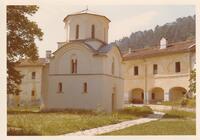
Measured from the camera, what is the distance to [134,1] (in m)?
9.89

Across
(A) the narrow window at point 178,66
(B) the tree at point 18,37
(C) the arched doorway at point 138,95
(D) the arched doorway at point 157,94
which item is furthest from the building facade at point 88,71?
(B) the tree at point 18,37

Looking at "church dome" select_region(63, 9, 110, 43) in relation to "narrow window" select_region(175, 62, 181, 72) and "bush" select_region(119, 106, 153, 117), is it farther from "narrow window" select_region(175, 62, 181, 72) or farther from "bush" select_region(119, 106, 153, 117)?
"narrow window" select_region(175, 62, 181, 72)

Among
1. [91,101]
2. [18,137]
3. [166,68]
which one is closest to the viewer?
[18,137]

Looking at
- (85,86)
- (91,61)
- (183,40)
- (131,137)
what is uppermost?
(183,40)

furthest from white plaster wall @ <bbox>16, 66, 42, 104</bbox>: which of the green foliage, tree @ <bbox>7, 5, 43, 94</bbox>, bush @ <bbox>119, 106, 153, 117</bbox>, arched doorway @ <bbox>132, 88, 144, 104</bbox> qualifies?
arched doorway @ <bbox>132, 88, 144, 104</bbox>

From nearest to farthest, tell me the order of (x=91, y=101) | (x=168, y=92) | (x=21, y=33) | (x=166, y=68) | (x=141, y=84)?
(x=21, y=33) < (x=91, y=101) < (x=168, y=92) < (x=166, y=68) < (x=141, y=84)

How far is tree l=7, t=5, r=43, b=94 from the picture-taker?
1047 centimetres

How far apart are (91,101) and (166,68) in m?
5.98

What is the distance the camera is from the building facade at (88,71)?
16.4m

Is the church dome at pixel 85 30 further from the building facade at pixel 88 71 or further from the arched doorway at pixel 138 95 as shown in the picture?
the arched doorway at pixel 138 95

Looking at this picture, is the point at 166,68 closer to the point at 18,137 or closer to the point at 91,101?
the point at 91,101

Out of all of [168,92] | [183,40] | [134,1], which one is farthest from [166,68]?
[134,1]

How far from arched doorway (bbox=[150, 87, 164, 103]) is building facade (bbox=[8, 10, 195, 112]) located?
0.31m

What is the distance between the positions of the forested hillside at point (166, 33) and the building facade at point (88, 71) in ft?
2.00
